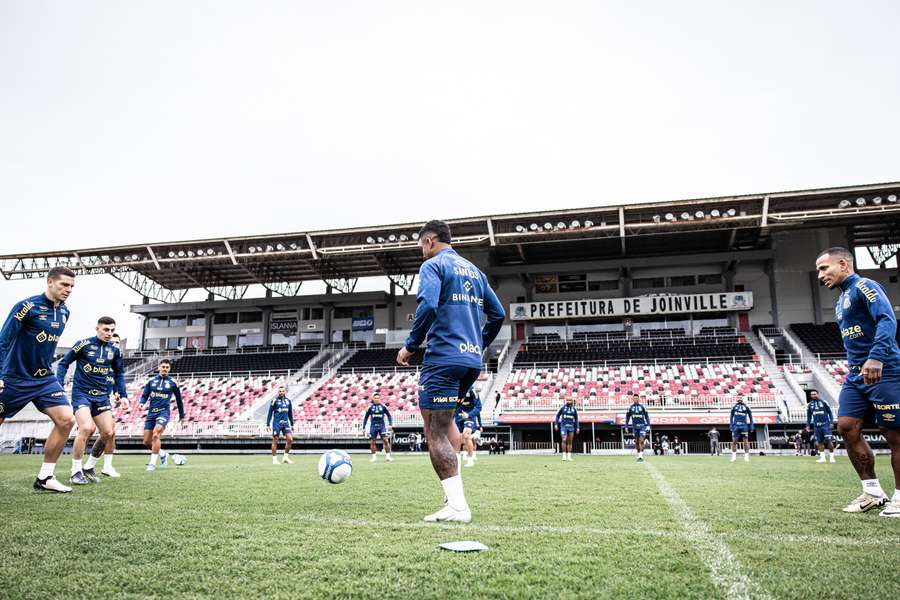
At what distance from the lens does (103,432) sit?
909cm

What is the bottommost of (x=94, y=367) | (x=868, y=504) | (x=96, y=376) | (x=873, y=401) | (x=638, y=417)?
(x=638, y=417)

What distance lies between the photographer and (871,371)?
4887 mm

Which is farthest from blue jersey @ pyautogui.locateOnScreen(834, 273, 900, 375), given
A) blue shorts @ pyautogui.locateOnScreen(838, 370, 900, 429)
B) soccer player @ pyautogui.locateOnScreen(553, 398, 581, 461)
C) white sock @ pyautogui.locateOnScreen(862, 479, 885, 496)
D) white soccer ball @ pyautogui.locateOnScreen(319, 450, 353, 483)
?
soccer player @ pyautogui.locateOnScreen(553, 398, 581, 461)

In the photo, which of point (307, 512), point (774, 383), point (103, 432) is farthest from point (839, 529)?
point (774, 383)

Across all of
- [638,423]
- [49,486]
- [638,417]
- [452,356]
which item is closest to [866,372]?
[452,356]

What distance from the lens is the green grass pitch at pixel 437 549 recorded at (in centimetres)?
253

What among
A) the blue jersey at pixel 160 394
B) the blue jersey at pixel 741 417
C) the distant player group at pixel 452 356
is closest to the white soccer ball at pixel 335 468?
the distant player group at pixel 452 356

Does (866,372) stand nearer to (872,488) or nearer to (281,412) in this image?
(872,488)

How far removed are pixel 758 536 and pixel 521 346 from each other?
36.8 m

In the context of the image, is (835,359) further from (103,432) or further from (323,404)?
(103,432)

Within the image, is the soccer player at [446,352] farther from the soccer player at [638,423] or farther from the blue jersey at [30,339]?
the soccer player at [638,423]

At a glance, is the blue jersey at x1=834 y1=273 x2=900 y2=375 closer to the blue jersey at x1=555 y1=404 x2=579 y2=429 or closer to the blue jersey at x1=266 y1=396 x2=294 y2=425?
the blue jersey at x1=555 y1=404 x2=579 y2=429

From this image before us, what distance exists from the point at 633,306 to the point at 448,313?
121ft

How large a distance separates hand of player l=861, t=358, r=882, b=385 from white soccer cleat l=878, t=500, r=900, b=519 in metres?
1.00
